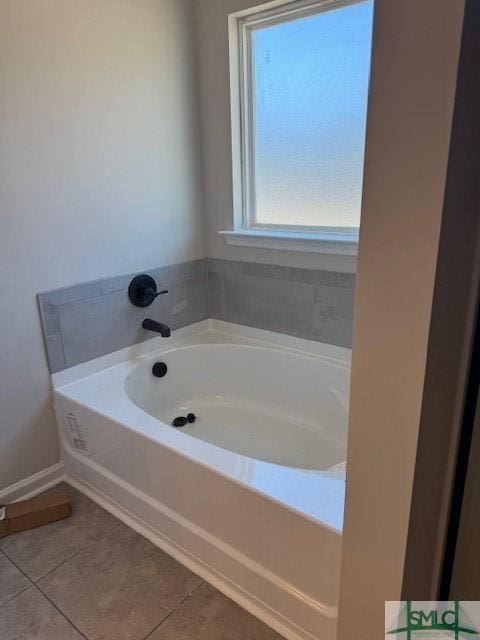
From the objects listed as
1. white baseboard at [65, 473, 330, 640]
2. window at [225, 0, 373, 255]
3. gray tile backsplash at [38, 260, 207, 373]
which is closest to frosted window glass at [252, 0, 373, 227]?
window at [225, 0, 373, 255]

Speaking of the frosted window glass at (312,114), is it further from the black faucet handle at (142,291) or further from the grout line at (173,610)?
the grout line at (173,610)

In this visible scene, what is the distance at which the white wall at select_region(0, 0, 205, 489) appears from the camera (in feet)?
5.62

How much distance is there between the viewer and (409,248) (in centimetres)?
62

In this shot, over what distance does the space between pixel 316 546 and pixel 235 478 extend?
30 cm

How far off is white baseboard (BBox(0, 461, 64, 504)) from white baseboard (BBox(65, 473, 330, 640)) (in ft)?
0.35

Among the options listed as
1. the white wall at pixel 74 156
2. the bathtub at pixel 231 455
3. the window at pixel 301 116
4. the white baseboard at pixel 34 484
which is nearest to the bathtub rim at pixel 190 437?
the bathtub at pixel 231 455

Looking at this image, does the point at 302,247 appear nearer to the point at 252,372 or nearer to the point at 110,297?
the point at 252,372

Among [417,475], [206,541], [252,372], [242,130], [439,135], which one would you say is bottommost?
[206,541]

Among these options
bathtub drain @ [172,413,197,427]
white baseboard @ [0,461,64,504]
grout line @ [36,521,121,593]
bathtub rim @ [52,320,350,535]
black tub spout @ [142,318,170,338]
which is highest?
black tub spout @ [142,318,170,338]

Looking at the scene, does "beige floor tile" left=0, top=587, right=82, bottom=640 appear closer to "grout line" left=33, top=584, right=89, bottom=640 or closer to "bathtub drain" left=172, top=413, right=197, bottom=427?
"grout line" left=33, top=584, right=89, bottom=640

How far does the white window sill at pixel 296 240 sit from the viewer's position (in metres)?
2.04

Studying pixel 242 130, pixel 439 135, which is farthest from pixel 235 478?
pixel 242 130

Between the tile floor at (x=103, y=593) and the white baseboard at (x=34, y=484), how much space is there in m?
0.20

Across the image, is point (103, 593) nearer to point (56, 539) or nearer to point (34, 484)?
point (56, 539)
